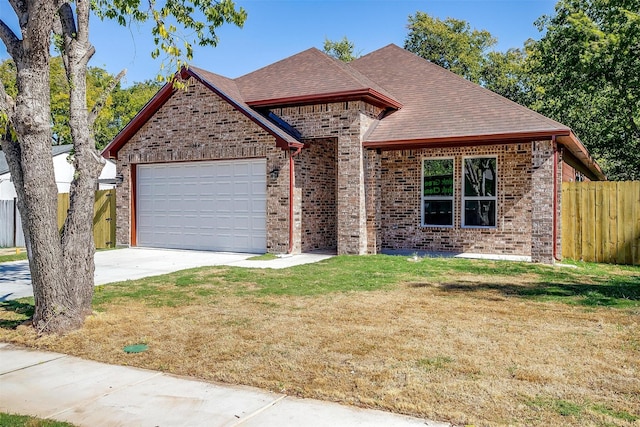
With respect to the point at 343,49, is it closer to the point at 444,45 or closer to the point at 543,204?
the point at 444,45

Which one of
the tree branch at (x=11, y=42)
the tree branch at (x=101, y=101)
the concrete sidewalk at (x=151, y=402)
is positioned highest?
the tree branch at (x=11, y=42)

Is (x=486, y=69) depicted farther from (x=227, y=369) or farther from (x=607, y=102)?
(x=227, y=369)

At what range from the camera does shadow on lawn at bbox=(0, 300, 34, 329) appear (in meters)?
6.88

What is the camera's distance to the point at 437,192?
603 inches

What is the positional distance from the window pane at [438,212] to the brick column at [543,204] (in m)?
2.86

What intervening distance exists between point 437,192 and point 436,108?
7.67 feet

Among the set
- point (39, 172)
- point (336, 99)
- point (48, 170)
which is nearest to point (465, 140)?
point (336, 99)

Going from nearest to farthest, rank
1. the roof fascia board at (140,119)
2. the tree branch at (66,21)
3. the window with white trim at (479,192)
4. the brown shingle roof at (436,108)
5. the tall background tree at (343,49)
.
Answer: the tree branch at (66,21)
the brown shingle roof at (436,108)
the window with white trim at (479,192)
the roof fascia board at (140,119)
the tall background tree at (343,49)

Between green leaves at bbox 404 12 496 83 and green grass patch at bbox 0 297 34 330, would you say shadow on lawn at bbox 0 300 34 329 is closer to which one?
green grass patch at bbox 0 297 34 330

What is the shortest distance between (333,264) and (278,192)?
3.09m

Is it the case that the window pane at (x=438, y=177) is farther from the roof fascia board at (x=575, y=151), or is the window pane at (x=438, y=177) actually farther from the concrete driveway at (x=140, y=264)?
the concrete driveway at (x=140, y=264)

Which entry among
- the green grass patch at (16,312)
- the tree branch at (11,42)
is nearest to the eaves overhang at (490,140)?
the green grass patch at (16,312)

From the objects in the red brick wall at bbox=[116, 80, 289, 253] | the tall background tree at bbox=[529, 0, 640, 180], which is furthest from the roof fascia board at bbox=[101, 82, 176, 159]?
the tall background tree at bbox=[529, 0, 640, 180]

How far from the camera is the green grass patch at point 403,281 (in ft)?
28.7
